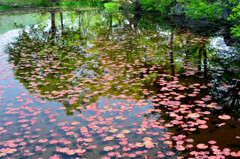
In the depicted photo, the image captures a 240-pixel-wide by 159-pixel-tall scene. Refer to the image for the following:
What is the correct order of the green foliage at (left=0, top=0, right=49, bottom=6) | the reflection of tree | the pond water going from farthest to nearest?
the green foliage at (left=0, top=0, right=49, bottom=6) → the reflection of tree → the pond water

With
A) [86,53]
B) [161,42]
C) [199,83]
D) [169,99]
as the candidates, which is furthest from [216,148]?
[161,42]

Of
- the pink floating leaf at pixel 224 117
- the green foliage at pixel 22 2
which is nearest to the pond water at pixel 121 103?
the pink floating leaf at pixel 224 117

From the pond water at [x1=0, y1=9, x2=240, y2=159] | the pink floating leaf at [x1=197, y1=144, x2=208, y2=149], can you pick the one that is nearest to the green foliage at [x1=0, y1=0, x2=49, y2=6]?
the pond water at [x1=0, y1=9, x2=240, y2=159]

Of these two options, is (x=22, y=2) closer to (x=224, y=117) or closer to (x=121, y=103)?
(x=121, y=103)

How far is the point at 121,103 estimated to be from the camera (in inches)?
250

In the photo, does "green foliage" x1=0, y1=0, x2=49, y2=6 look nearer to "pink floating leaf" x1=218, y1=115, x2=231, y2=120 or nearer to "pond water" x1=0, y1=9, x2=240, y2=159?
"pond water" x1=0, y1=9, x2=240, y2=159

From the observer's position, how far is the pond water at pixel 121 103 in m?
4.48

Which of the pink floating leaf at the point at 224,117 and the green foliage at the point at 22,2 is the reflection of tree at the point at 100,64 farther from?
the green foliage at the point at 22,2

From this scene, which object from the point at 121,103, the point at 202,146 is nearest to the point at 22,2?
the point at 121,103

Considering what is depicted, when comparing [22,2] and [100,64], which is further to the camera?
[22,2]

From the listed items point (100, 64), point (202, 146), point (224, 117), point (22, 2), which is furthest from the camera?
point (22, 2)

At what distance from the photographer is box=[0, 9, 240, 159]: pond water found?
14.7 ft

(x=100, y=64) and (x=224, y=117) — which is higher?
(x=100, y=64)

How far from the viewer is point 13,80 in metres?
8.32
